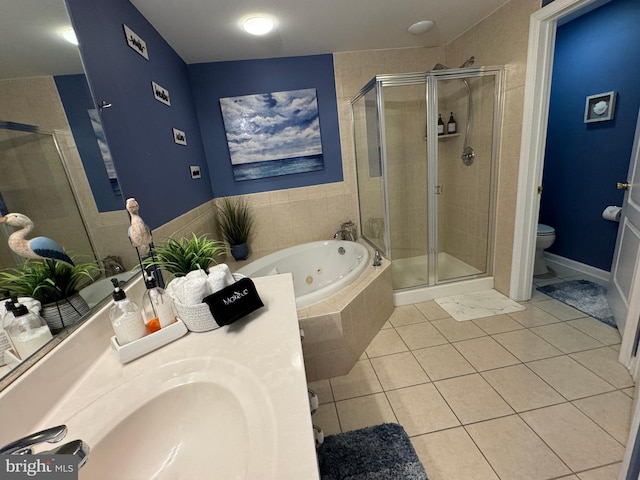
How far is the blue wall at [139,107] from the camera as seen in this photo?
1158 mm

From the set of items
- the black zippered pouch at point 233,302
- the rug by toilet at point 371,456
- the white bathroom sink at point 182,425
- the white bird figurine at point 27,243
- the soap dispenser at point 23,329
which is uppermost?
the white bird figurine at point 27,243

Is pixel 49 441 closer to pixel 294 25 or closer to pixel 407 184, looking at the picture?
pixel 294 25

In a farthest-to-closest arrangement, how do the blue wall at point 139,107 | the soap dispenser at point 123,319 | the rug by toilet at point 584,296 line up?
the rug by toilet at point 584,296
the blue wall at point 139,107
the soap dispenser at point 123,319

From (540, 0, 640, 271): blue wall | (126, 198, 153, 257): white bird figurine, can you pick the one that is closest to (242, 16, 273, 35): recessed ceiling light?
(126, 198, 153, 257): white bird figurine

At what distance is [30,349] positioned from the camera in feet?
2.15

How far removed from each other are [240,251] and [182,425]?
205 cm

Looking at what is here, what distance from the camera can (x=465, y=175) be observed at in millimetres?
2641

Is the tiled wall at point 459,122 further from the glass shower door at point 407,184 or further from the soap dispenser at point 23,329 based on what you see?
the soap dispenser at point 23,329

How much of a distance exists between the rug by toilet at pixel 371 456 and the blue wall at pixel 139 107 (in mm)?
1414

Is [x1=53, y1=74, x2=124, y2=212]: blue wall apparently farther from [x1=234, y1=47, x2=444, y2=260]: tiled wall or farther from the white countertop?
[x1=234, y1=47, x2=444, y2=260]: tiled wall

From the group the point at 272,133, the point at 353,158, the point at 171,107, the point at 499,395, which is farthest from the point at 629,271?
the point at 171,107

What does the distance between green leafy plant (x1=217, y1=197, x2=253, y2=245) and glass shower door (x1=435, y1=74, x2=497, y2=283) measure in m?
1.80

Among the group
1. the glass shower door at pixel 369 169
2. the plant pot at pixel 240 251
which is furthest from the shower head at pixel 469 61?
the plant pot at pixel 240 251

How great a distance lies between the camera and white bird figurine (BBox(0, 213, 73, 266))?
64 cm
